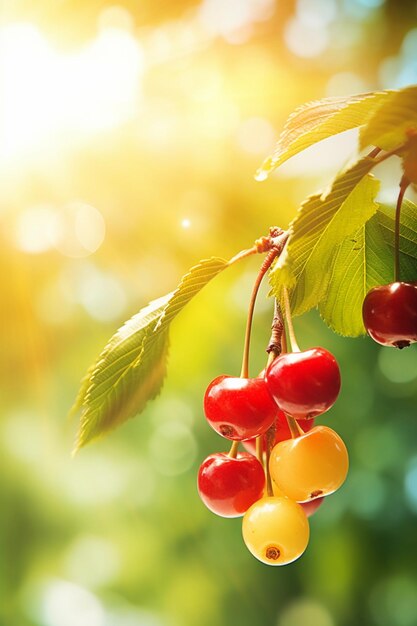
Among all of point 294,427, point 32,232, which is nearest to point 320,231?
point 294,427

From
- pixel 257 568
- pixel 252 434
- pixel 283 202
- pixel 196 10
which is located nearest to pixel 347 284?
pixel 252 434

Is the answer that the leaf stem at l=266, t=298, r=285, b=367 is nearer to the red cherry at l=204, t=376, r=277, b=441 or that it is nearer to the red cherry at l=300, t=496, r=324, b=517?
the red cherry at l=204, t=376, r=277, b=441

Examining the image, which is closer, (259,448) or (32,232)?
(259,448)

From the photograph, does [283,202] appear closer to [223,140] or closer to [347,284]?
[223,140]

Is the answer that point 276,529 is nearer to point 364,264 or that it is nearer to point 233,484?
point 233,484

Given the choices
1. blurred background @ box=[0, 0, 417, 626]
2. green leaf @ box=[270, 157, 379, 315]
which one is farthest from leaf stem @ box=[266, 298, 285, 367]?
blurred background @ box=[0, 0, 417, 626]

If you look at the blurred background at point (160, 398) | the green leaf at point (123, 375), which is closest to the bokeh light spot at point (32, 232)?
the blurred background at point (160, 398)

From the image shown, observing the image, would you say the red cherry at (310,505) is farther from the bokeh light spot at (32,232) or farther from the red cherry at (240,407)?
the bokeh light spot at (32,232)
